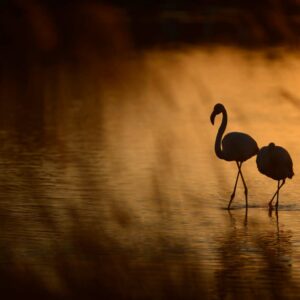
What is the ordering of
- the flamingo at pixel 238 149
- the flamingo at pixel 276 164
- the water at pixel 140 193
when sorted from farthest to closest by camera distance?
the flamingo at pixel 238 149
the flamingo at pixel 276 164
the water at pixel 140 193

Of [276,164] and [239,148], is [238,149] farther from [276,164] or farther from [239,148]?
[276,164]

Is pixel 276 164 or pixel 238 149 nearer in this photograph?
pixel 276 164

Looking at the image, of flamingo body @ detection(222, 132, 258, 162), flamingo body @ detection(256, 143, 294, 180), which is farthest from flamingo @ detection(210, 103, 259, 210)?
flamingo body @ detection(256, 143, 294, 180)

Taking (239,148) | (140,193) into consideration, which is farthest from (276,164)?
(140,193)

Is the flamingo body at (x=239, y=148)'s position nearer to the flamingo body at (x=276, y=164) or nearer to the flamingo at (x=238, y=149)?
the flamingo at (x=238, y=149)

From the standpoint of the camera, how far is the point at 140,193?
12.5 meters

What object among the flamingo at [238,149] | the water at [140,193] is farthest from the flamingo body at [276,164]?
the flamingo at [238,149]

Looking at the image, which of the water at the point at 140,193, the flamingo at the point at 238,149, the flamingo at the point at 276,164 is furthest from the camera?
the flamingo at the point at 238,149

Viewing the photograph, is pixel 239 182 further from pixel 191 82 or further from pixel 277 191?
pixel 191 82

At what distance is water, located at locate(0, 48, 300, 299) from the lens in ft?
27.9

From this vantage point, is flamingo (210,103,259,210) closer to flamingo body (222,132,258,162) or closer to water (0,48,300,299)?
flamingo body (222,132,258,162)

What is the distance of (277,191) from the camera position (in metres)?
12.3

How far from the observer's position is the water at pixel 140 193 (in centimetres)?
850

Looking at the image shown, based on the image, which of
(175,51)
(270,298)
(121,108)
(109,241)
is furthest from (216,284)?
(175,51)
